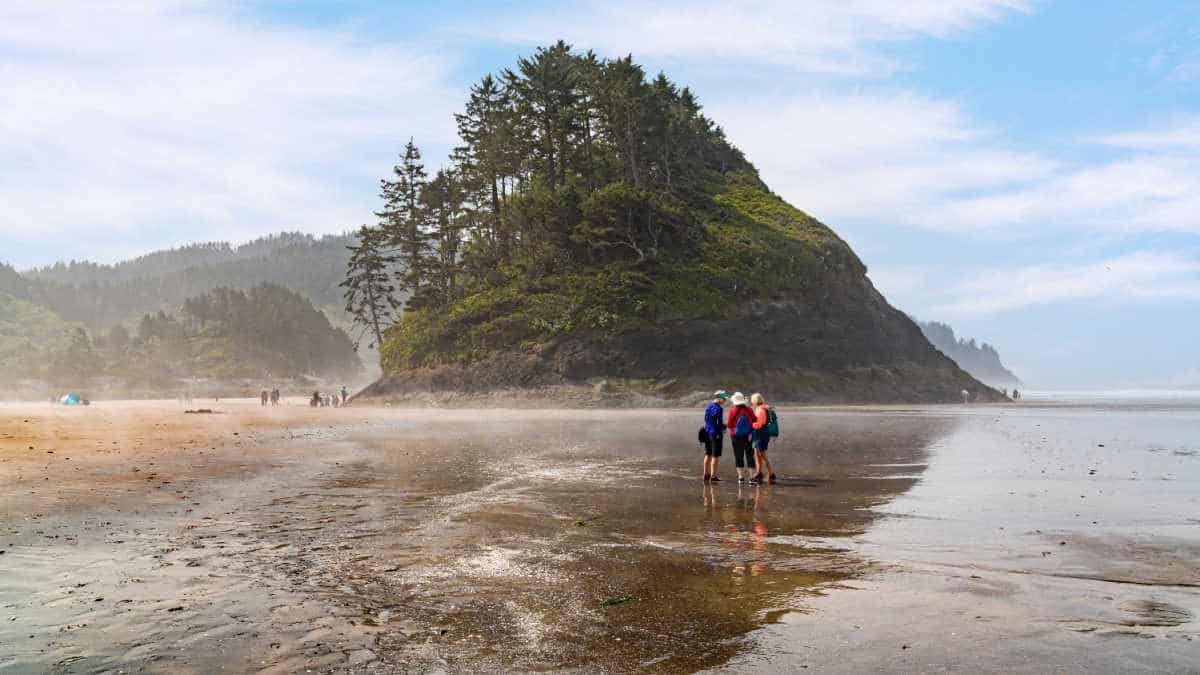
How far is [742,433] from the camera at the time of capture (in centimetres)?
1816

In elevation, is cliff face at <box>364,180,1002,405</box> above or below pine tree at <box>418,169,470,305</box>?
below

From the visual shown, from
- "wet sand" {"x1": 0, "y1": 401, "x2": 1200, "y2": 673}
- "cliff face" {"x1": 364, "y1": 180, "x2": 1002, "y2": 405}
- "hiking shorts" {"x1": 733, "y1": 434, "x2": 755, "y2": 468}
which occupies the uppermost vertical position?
"cliff face" {"x1": 364, "y1": 180, "x2": 1002, "y2": 405}

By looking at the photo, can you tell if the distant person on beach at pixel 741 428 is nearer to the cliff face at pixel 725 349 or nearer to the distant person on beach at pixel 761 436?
the distant person on beach at pixel 761 436

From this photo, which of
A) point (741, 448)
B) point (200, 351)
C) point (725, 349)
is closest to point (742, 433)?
point (741, 448)

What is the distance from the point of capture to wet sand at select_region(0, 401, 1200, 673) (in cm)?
659

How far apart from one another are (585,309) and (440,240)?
2493 cm

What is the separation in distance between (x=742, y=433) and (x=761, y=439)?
448mm

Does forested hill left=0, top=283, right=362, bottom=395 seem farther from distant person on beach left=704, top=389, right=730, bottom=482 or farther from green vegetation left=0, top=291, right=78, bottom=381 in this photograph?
distant person on beach left=704, top=389, right=730, bottom=482

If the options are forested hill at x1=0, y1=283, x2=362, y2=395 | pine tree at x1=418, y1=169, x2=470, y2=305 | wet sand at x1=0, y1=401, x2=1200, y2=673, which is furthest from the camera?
forested hill at x1=0, y1=283, x2=362, y2=395

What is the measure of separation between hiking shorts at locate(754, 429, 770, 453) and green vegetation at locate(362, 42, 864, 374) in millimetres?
39411

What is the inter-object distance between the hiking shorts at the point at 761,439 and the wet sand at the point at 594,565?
1015 millimetres

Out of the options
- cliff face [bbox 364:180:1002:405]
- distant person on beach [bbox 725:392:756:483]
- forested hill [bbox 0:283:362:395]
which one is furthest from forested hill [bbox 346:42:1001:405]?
forested hill [bbox 0:283:362:395]

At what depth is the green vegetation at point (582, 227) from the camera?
200 ft

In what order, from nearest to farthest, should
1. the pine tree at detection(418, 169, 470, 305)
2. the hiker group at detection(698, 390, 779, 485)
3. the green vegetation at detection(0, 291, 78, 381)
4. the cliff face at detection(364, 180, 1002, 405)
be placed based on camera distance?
the hiker group at detection(698, 390, 779, 485) < the cliff face at detection(364, 180, 1002, 405) < the pine tree at detection(418, 169, 470, 305) < the green vegetation at detection(0, 291, 78, 381)
